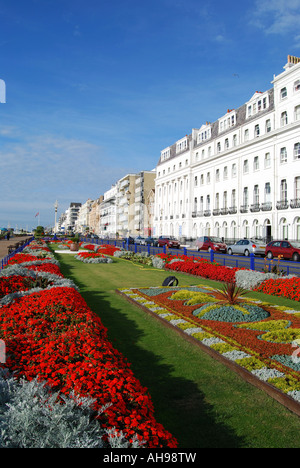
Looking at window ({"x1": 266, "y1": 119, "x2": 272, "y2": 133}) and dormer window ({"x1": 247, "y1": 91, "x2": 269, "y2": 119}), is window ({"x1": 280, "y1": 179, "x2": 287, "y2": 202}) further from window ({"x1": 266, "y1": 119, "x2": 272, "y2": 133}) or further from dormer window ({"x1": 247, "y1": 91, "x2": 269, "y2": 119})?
dormer window ({"x1": 247, "y1": 91, "x2": 269, "y2": 119})

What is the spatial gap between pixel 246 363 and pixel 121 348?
2.45m

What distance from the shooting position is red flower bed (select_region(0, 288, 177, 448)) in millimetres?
3338

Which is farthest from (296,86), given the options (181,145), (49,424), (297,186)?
(49,424)

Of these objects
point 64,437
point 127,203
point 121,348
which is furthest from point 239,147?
point 127,203

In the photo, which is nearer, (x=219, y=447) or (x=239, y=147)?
(x=219, y=447)

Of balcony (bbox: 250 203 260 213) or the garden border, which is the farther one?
balcony (bbox: 250 203 260 213)

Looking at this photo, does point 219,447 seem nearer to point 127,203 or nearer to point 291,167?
point 291,167

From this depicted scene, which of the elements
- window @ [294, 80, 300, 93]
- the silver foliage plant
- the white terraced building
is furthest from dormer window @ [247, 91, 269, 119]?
the silver foliage plant

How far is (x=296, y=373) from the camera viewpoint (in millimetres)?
5098

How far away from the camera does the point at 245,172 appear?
4478 centimetres

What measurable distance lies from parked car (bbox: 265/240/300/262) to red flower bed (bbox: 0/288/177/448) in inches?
939

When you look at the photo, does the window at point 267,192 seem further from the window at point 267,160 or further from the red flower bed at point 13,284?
the red flower bed at point 13,284
